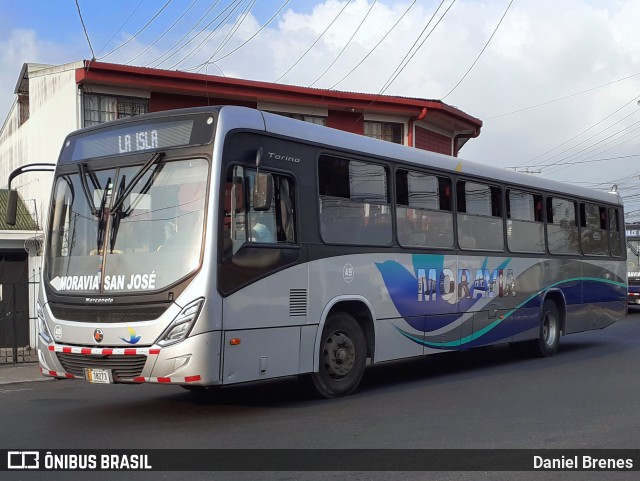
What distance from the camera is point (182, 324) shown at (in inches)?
320

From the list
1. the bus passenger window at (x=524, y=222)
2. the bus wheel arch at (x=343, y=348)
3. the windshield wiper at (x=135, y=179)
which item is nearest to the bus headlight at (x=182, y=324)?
the windshield wiper at (x=135, y=179)

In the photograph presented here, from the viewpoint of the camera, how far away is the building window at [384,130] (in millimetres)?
23484

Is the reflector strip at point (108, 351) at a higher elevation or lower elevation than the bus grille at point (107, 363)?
higher

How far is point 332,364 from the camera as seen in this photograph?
33.0 feet

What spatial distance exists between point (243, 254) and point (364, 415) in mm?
2242

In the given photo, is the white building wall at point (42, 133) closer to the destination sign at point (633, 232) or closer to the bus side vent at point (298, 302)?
the bus side vent at point (298, 302)

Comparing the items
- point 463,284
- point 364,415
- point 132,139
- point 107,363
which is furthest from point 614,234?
point 107,363

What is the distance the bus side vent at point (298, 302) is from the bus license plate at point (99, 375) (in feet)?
7.10

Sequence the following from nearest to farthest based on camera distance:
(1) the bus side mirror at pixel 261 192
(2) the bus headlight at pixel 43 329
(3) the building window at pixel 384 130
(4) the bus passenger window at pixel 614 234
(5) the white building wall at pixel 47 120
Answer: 1. (1) the bus side mirror at pixel 261 192
2. (2) the bus headlight at pixel 43 329
3. (4) the bus passenger window at pixel 614 234
4. (5) the white building wall at pixel 47 120
5. (3) the building window at pixel 384 130

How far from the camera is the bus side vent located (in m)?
9.31

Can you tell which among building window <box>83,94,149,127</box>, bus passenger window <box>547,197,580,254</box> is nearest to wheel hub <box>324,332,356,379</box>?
bus passenger window <box>547,197,580,254</box>

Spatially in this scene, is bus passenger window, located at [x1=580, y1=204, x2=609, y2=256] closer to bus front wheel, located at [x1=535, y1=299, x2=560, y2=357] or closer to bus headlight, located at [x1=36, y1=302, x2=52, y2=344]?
bus front wheel, located at [x1=535, y1=299, x2=560, y2=357]

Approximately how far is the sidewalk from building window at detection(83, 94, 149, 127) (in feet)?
19.4

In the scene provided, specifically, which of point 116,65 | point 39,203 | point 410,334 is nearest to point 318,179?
point 410,334
